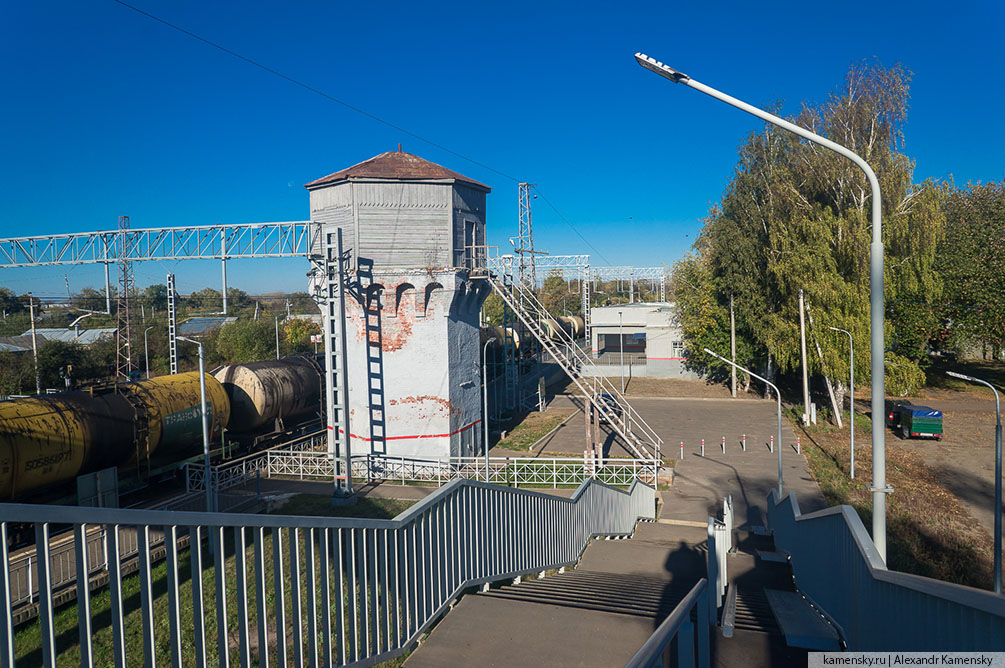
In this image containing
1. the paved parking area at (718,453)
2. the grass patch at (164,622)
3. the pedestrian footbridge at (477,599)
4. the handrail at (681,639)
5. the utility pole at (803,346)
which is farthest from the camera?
the utility pole at (803,346)

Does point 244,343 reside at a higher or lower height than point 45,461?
higher

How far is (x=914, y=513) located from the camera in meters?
17.9

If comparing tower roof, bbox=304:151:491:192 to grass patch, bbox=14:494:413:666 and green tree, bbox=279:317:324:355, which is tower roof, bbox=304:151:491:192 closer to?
grass patch, bbox=14:494:413:666

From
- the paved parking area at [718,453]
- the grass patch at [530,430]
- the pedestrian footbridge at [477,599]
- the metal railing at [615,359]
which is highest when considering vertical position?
the pedestrian footbridge at [477,599]

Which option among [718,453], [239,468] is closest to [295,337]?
[239,468]

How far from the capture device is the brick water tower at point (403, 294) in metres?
21.7

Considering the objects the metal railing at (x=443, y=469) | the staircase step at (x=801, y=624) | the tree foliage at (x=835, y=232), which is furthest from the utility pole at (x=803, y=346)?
the staircase step at (x=801, y=624)

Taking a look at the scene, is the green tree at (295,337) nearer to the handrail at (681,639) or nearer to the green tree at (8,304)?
the green tree at (8,304)

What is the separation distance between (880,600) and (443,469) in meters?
18.5

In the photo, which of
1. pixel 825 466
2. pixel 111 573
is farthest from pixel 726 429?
pixel 111 573

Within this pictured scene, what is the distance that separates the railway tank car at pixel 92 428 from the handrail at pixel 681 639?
15.3 m

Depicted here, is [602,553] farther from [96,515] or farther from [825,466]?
[825,466]

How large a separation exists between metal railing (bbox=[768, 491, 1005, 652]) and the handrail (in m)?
1.32

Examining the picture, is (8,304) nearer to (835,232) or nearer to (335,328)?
(335,328)
